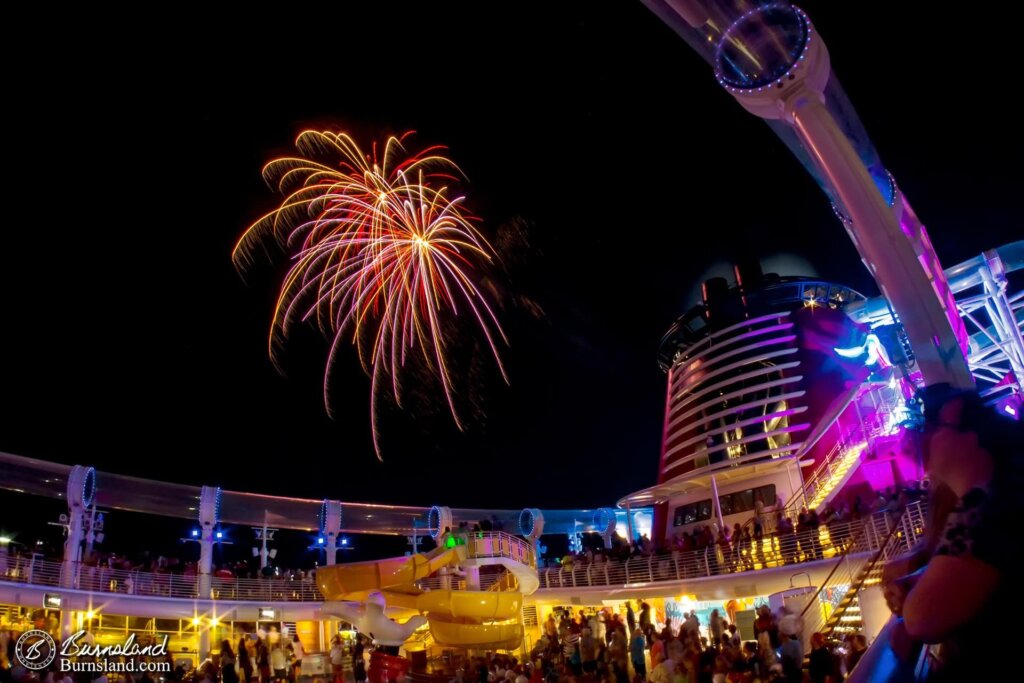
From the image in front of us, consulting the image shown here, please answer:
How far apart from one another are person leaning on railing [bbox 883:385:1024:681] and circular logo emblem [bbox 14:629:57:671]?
17.5m

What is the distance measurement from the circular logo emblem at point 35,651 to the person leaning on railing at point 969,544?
1749 centimetres

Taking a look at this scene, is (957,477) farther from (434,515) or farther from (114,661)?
(434,515)

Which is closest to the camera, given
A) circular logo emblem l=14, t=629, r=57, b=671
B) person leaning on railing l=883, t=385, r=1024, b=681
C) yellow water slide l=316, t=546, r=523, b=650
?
person leaning on railing l=883, t=385, r=1024, b=681

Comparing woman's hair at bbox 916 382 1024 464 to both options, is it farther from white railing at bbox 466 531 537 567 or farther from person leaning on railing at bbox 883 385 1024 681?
white railing at bbox 466 531 537 567

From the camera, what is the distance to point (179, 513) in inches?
1195

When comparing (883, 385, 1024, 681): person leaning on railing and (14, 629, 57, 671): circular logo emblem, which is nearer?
(883, 385, 1024, 681): person leaning on railing

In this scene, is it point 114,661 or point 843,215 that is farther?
point 114,661

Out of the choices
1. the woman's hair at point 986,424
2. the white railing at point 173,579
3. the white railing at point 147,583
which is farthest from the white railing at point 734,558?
the woman's hair at point 986,424

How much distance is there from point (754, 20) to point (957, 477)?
5622 mm

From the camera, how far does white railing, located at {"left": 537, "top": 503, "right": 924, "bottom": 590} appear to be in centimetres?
1950

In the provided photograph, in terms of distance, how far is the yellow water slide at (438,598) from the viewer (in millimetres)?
21781

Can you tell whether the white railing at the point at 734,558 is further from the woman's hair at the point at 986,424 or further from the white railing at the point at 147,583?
the woman's hair at the point at 986,424

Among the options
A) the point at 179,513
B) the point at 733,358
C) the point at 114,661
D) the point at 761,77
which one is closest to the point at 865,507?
the point at 733,358

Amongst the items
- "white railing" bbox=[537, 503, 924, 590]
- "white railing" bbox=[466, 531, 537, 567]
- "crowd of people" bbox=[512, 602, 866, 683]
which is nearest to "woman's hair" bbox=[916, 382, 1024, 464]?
"crowd of people" bbox=[512, 602, 866, 683]
